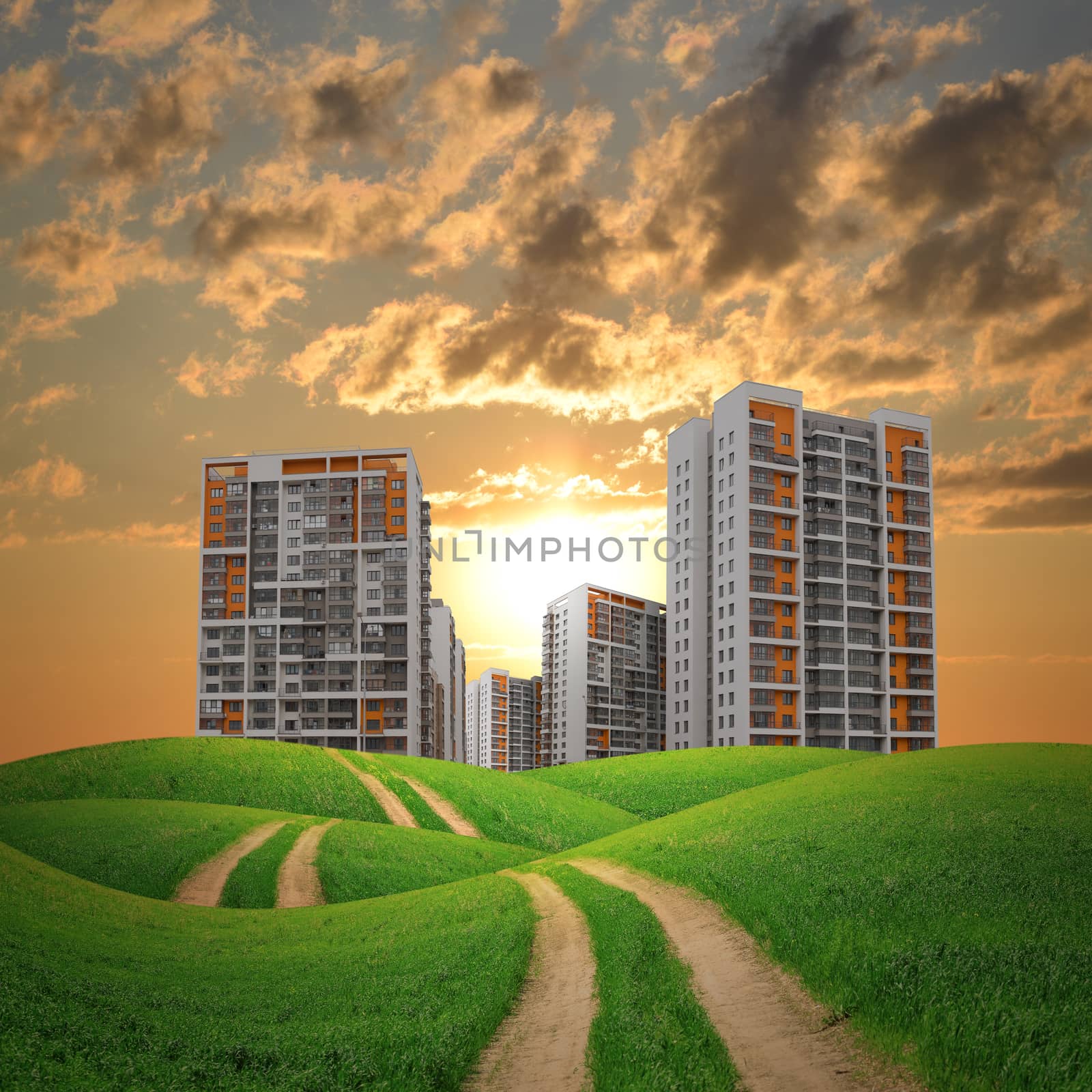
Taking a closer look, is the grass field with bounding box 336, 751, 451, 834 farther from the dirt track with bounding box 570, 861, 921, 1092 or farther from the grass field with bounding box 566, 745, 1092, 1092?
the dirt track with bounding box 570, 861, 921, 1092

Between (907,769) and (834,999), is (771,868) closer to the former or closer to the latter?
(834,999)

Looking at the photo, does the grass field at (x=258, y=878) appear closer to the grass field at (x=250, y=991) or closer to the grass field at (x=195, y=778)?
the grass field at (x=250, y=991)

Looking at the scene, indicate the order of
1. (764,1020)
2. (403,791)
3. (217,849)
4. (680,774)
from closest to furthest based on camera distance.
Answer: (764,1020) < (217,849) < (403,791) < (680,774)

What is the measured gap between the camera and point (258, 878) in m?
40.6

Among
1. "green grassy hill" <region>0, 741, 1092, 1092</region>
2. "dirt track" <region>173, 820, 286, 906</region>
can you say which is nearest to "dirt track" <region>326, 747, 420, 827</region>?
"green grassy hill" <region>0, 741, 1092, 1092</region>

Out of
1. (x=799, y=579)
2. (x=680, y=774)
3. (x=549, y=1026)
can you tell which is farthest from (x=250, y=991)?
(x=799, y=579)

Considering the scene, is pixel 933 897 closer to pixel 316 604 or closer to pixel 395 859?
pixel 395 859

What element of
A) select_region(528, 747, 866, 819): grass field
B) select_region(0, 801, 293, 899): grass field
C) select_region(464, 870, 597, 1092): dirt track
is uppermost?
select_region(464, 870, 597, 1092): dirt track

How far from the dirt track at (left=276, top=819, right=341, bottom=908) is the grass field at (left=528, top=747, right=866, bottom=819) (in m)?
31.2

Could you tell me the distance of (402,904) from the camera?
1299 inches

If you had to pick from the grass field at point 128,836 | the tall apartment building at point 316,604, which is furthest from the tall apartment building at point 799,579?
the grass field at point 128,836

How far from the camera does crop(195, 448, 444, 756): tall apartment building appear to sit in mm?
131250

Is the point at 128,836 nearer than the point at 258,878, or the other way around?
the point at 258,878

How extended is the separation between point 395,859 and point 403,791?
20733mm
